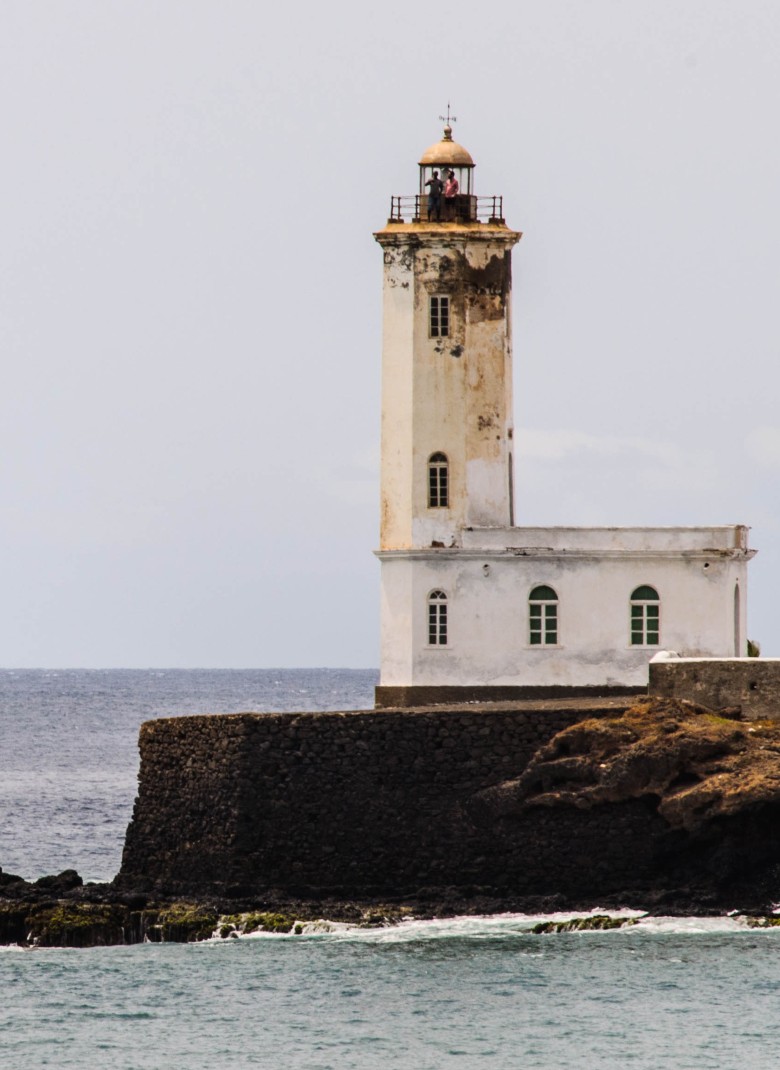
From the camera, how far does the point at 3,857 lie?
4562cm

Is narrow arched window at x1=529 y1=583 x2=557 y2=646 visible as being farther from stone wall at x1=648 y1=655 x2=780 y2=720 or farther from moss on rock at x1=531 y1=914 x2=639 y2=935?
moss on rock at x1=531 y1=914 x2=639 y2=935

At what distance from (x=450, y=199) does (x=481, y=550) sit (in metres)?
6.10

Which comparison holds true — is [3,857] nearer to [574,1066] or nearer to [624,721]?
[624,721]

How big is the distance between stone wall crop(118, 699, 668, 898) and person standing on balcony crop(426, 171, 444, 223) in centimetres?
941

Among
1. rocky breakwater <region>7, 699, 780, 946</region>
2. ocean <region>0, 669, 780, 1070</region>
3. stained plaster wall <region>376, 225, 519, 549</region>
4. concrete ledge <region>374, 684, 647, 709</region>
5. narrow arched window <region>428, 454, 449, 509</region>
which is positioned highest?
stained plaster wall <region>376, 225, 519, 549</region>

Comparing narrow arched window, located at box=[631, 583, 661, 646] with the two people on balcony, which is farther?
the two people on balcony

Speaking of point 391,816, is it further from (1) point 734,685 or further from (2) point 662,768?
(1) point 734,685

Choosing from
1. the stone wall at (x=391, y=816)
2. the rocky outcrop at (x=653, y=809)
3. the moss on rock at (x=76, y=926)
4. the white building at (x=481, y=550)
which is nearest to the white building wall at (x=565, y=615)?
the white building at (x=481, y=550)

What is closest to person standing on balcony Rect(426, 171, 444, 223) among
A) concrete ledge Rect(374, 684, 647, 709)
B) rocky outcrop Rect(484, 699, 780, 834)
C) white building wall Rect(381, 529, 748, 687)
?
white building wall Rect(381, 529, 748, 687)

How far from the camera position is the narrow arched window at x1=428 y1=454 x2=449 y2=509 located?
129ft

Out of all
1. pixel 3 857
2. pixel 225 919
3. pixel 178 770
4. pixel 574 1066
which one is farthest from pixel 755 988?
pixel 3 857

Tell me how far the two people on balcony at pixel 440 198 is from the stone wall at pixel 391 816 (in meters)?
9.39

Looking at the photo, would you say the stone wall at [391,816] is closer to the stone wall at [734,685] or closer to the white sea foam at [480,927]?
the white sea foam at [480,927]

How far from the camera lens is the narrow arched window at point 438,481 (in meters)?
39.5
